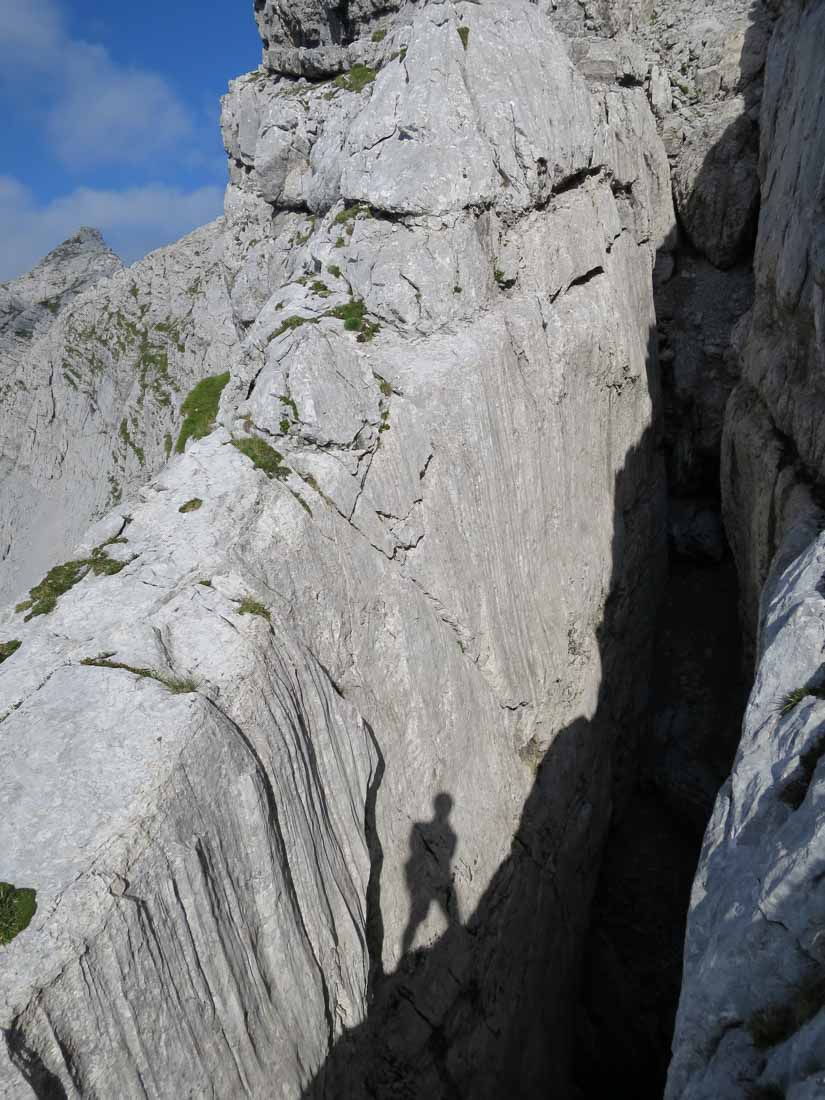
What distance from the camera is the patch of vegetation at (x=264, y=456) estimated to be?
15.6m

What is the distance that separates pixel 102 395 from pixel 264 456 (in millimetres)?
39077

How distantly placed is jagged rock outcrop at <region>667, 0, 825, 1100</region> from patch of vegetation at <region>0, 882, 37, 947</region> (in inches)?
330

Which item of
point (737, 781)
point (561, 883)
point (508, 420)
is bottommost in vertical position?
point (561, 883)

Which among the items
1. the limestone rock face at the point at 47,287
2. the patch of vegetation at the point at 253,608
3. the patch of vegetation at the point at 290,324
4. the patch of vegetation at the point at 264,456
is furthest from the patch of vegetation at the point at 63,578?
the limestone rock face at the point at 47,287

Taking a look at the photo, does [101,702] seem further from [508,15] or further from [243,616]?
[508,15]

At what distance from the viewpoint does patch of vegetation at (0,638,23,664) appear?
40.1ft

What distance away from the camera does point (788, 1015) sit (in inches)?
277

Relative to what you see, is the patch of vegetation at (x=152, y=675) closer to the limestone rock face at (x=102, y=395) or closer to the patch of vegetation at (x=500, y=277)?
the patch of vegetation at (x=500, y=277)

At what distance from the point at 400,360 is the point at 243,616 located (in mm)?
8871

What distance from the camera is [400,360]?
60.1 feet

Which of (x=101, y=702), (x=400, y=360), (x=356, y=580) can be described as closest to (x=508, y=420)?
(x=400, y=360)

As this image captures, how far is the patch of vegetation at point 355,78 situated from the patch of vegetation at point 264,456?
18.4 meters

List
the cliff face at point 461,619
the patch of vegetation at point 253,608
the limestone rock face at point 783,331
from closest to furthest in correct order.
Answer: the cliff face at point 461,619 → the patch of vegetation at point 253,608 → the limestone rock face at point 783,331

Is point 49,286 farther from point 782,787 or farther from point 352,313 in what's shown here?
point 782,787
